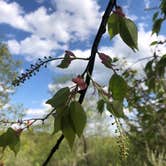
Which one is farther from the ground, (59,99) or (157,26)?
(157,26)

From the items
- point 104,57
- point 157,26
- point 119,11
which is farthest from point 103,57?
point 157,26

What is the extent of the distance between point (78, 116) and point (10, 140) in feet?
0.76

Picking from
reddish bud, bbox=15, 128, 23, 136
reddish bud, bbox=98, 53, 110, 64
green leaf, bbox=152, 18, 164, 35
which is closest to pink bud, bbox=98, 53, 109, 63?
reddish bud, bbox=98, 53, 110, 64

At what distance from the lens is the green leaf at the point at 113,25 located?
0.99 meters

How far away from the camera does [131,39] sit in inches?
36.9

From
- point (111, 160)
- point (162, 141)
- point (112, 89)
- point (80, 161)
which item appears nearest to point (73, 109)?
point (112, 89)

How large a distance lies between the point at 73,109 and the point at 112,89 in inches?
4.4

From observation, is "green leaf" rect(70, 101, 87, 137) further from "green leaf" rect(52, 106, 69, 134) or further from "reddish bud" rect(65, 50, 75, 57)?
"reddish bud" rect(65, 50, 75, 57)

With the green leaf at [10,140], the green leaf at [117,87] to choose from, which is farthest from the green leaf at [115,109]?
the green leaf at [10,140]

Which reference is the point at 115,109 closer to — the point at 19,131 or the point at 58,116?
the point at 58,116

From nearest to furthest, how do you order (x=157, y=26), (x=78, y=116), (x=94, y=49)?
1. (x=78, y=116)
2. (x=94, y=49)
3. (x=157, y=26)

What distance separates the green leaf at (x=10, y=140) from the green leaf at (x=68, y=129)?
0.53 ft

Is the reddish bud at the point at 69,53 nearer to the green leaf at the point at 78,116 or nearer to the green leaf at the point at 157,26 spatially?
the green leaf at the point at 78,116

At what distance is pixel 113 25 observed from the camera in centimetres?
100
